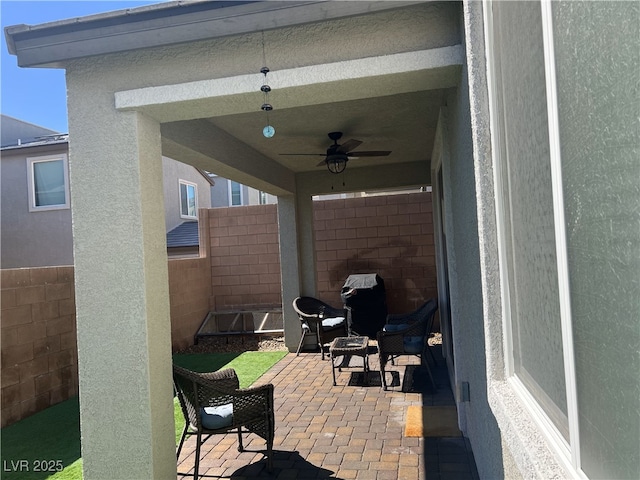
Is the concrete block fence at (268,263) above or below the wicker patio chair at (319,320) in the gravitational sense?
above

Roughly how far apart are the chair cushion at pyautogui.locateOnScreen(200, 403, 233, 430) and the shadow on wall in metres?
6.22

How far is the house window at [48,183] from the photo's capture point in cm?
1241

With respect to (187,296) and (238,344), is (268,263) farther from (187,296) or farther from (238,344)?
(238,344)

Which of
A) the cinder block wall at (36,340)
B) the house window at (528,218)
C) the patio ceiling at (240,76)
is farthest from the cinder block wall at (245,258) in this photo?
the house window at (528,218)

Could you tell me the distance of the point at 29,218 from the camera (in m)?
12.9

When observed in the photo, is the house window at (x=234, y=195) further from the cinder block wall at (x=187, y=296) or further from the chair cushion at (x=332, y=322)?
the chair cushion at (x=332, y=322)

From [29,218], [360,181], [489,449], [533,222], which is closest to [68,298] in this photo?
[360,181]

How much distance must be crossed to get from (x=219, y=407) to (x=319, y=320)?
3.72 metres

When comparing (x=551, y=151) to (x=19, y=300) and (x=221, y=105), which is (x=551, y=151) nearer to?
(x=221, y=105)

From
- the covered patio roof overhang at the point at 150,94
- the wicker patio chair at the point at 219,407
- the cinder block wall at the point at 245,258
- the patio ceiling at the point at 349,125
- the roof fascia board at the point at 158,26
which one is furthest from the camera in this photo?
the cinder block wall at the point at 245,258

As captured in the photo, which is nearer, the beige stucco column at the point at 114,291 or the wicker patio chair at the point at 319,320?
the beige stucco column at the point at 114,291

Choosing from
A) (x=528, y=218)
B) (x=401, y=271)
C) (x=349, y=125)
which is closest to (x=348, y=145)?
(x=349, y=125)

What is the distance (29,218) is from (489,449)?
13.8 metres

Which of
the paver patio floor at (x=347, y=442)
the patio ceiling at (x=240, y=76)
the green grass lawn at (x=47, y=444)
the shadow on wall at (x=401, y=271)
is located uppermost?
the patio ceiling at (x=240, y=76)
